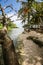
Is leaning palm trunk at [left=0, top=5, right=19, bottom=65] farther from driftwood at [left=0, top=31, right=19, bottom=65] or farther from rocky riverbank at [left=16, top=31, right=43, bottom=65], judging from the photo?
rocky riverbank at [left=16, top=31, right=43, bottom=65]

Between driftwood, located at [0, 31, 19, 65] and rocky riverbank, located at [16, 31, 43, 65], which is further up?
driftwood, located at [0, 31, 19, 65]

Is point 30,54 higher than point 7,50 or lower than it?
lower

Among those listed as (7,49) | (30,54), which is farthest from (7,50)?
(30,54)

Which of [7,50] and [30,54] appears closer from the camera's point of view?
[7,50]

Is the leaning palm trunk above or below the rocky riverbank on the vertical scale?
above

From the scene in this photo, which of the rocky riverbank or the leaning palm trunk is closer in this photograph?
the leaning palm trunk

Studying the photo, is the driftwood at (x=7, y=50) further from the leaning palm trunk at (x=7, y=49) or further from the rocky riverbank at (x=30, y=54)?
the rocky riverbank at (x=30, y=54)

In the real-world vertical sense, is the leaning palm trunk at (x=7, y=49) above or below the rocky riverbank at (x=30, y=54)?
above

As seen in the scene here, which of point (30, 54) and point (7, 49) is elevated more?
point (7, 49)

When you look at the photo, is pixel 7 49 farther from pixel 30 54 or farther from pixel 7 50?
pixel 30 54

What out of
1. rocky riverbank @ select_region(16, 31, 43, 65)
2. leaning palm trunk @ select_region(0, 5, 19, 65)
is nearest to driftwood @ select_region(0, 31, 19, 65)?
leaning palm trunk @ select_region(0, 5, 19, 65)

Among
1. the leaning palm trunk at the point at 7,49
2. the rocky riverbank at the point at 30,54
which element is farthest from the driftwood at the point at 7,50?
the rocky riverbank at the point at 30,54

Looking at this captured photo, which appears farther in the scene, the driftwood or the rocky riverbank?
the rocky riverbank

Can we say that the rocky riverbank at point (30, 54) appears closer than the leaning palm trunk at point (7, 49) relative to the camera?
No
